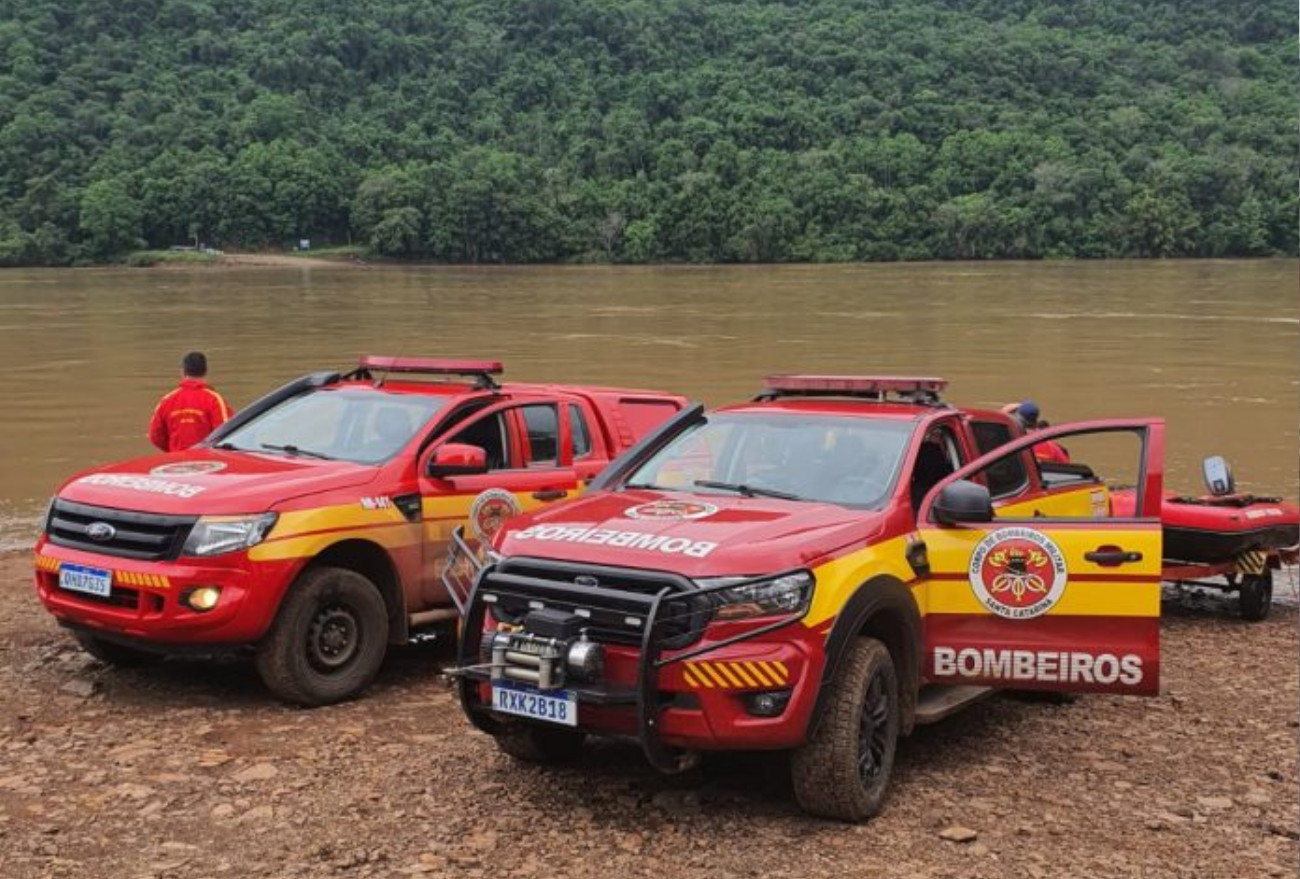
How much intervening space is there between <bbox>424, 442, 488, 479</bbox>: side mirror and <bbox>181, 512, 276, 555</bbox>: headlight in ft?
3.57

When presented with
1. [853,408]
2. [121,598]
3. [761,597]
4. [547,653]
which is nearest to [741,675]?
[761,597]

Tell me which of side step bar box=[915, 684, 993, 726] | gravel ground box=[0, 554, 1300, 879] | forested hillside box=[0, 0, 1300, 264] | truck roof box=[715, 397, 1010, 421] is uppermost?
forested hillside box=[0, 0, 1300, 264]

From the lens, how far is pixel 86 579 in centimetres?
662

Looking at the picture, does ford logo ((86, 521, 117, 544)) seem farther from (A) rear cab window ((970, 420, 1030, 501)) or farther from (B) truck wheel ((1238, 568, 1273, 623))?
(B) truck wheel ((1238, 568, 1273, 623))

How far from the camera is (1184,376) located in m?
28.9

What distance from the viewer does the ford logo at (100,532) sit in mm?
6629

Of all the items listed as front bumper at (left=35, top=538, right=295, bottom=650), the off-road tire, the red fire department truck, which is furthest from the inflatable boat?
the off-road tire

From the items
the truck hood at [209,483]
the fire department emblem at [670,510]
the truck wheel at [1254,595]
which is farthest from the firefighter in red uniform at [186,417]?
the truck wheel at [1254,595]

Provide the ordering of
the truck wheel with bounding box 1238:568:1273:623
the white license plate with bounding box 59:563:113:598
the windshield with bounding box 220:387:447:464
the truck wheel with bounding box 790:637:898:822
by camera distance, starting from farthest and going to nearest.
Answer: the truck wheel with bounding box 1238:568:1273:623 < the windshield with bounding box 220:387:447:464 < the white license plate with bounding box 59:563:113:598 < the truck wheel with bounding box 790:637:898:822

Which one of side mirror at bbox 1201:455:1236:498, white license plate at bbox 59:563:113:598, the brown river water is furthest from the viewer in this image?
the brown river water

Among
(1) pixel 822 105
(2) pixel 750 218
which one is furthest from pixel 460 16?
(2) pixel 750 218

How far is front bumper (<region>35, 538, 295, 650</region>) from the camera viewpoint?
641 cm

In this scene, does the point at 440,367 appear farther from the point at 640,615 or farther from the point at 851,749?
the point at 851,749

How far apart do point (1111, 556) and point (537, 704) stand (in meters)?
2.41
